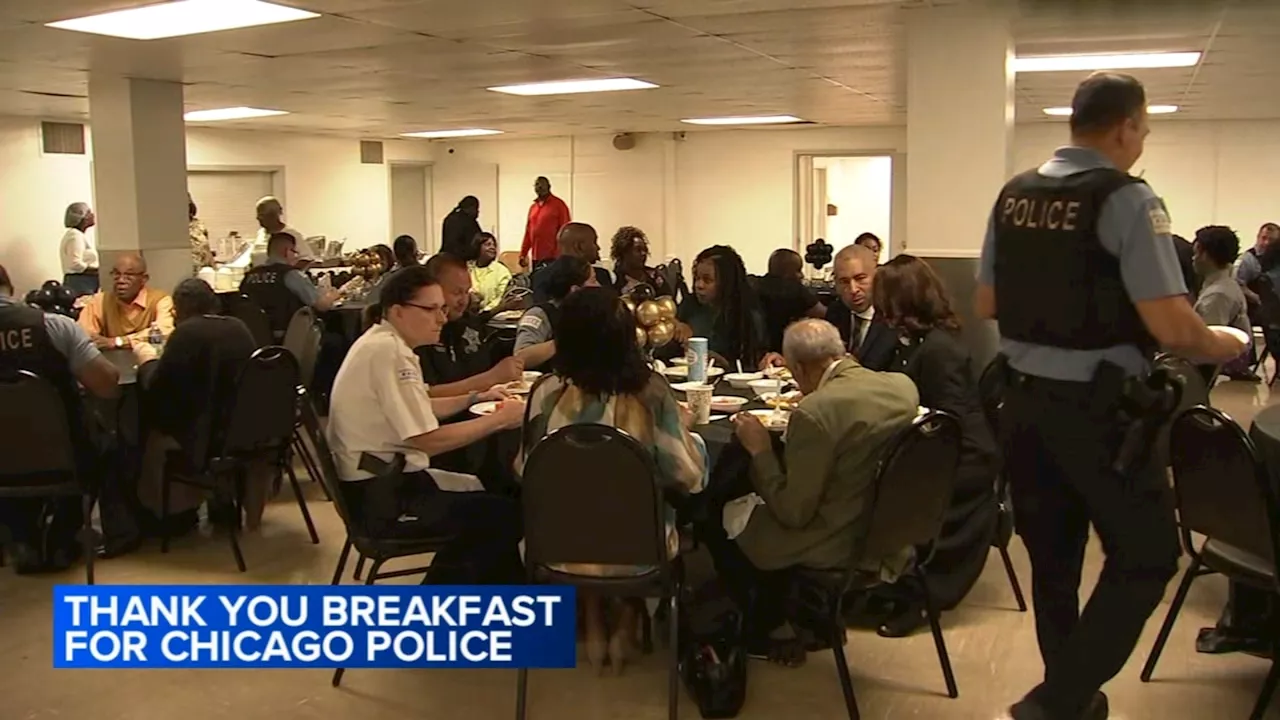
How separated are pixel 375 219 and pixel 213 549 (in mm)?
10111

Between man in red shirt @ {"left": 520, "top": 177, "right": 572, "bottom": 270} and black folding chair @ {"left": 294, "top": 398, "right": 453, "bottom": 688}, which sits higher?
man in red shirt @ {"left": 520, "top": 177, "right": 572, "bottom": 270}

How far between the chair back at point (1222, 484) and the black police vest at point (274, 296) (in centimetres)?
534

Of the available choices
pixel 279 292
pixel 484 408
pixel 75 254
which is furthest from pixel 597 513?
pixel 75 254

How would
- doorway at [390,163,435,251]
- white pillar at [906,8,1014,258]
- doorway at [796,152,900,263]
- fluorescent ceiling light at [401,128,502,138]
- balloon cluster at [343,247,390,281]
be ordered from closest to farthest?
white pillar at [906,8,1014,258] < balloon cluster at [343,247,390,281] < fluorescent ceiling light at [401,128,502,138] < doorway at [796,152,900,263] < doorway at [390,163,435,251]

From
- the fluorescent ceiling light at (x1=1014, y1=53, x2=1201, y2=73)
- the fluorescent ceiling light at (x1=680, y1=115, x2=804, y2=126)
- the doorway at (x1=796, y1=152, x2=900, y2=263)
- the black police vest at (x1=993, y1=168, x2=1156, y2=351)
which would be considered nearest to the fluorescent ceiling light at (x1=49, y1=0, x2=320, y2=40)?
the black police vest at (x1=993, y1=168, x2=1156, y2=351)

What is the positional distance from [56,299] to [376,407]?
610 cm

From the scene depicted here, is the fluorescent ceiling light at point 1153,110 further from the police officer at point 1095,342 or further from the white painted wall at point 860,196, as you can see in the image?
the police officer at point 1095,342

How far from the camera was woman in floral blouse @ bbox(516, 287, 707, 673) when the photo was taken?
9.78 feet

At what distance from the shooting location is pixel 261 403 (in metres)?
4.43

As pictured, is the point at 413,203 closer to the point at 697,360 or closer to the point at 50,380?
the point at 50,380

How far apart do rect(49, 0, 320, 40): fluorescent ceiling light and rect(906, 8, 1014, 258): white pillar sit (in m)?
2.81

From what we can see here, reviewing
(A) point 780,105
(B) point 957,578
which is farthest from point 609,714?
(A) point 780,105

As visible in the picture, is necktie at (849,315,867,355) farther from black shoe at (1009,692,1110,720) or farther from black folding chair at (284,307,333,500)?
black folding chair at (284,307,333,500)

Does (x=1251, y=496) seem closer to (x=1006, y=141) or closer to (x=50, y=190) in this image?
(x=1006, y=141)
